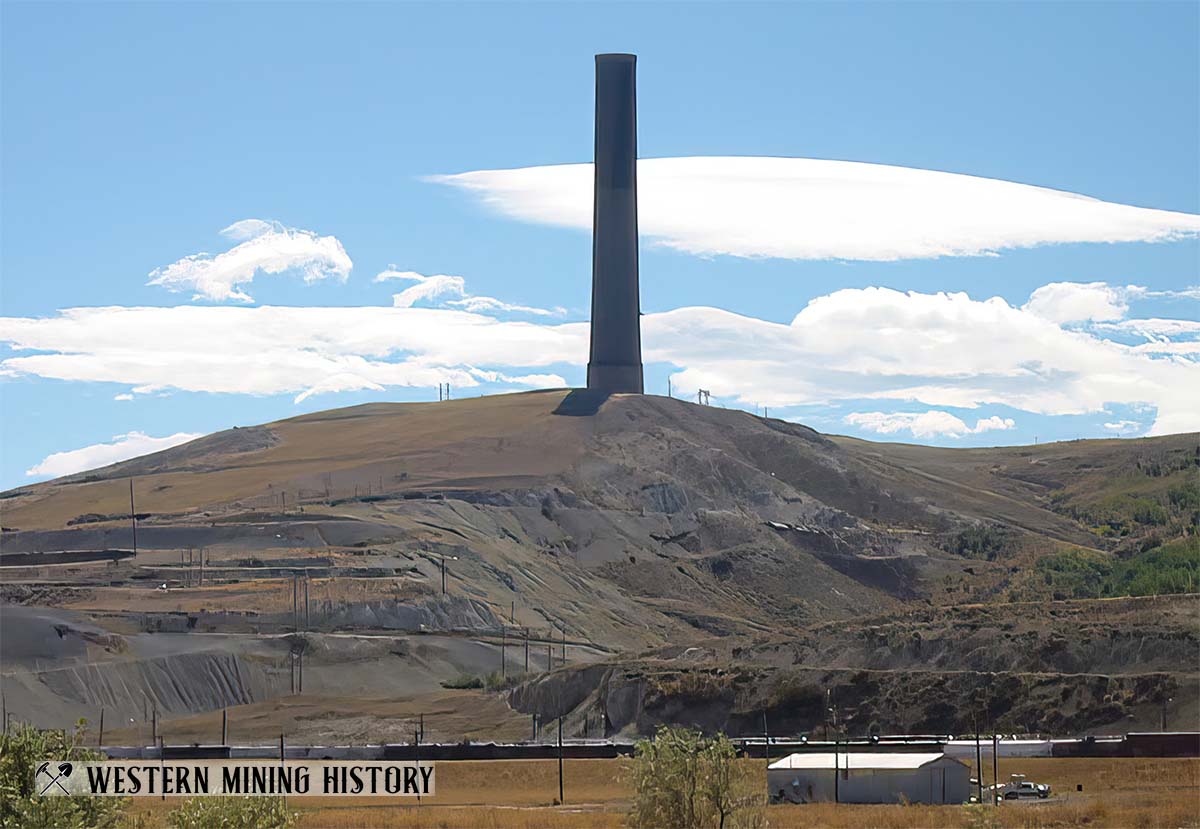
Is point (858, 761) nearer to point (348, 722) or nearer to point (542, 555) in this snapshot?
point (348, 722)

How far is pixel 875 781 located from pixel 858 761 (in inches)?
66.4

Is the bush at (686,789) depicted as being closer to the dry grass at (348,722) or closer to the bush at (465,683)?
the dry grass at (348,722)

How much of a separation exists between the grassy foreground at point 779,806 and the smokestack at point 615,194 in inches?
4563

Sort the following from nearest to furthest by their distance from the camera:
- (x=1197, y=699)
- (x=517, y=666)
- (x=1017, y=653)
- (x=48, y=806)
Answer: (x=48, y=806), (x=1197, y=699), (x=1017, y=653), (x=517, y=666)

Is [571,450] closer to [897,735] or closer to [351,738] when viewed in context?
[351,738]

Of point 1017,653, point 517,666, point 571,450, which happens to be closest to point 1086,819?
point 1017,653

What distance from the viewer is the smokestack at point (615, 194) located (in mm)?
171625

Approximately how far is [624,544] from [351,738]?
7276 centimetres

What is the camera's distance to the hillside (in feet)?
295

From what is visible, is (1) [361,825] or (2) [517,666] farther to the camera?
(2) [517,666]

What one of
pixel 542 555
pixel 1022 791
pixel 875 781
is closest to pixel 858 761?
pixel 875 781

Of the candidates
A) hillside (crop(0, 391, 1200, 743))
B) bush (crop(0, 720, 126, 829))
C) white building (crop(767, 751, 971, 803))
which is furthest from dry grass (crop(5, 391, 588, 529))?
bush (crop(0, 720, 126, 829))

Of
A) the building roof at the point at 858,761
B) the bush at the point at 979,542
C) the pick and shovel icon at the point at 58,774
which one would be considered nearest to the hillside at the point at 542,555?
the bush at the point at 979,542

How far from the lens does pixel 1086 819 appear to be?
41.2 metres
